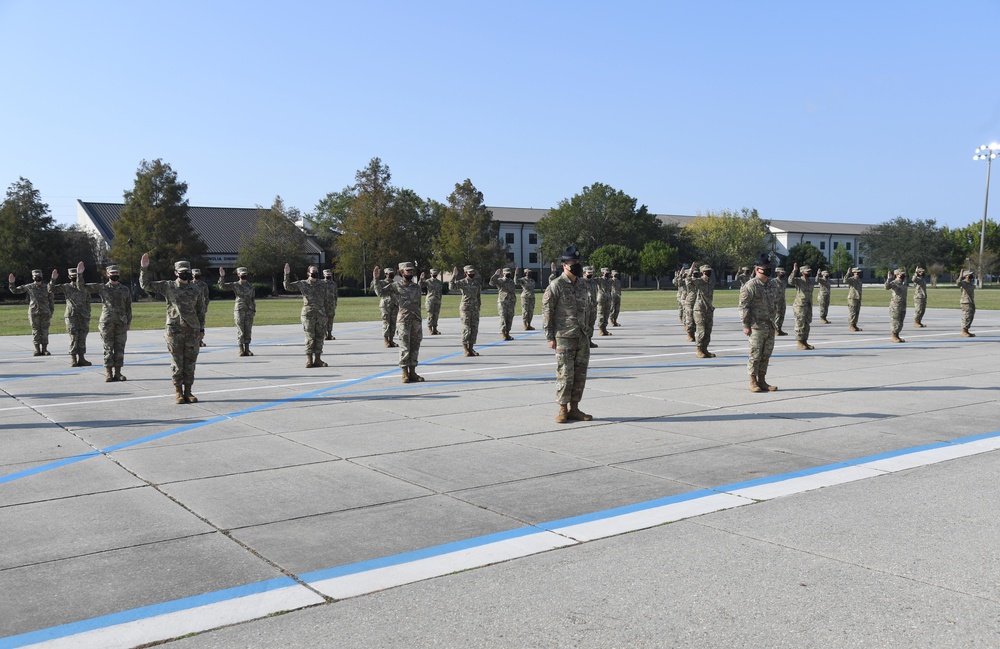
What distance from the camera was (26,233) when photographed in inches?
2564

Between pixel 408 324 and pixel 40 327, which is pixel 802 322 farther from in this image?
pixel 40 327

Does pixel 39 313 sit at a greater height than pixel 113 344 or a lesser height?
greater

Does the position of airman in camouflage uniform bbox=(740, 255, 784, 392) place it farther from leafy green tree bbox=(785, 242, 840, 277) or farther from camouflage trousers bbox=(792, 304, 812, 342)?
leafy green tree bbox=(785, 242, 840, 277)

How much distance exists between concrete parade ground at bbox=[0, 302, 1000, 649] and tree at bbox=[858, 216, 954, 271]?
95.1m

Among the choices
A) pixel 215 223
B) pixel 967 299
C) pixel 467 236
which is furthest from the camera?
pixel 215 223

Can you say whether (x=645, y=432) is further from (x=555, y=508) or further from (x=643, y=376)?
(x=643, y=376)

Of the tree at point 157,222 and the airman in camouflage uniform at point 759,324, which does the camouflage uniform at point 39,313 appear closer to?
the airman in camouflage uniform at point 759,324

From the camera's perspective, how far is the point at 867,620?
4.20 metres

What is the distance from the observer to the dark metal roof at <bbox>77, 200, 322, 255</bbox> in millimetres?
81625

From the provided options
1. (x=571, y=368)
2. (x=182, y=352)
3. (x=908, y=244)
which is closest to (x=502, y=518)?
(x=571, y=368)

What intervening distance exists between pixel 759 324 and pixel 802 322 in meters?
8.37

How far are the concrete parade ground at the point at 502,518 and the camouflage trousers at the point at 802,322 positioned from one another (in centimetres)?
689

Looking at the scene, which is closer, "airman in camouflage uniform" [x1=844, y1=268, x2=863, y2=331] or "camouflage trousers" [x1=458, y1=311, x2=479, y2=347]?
"camouflage trousers" [x1=458, y1=311, x2=479, y2=347]

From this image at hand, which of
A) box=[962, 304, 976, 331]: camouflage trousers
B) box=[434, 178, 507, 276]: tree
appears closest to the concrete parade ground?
box=[962, 304, 976, 331]: camouflage trousers
